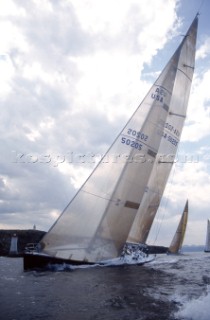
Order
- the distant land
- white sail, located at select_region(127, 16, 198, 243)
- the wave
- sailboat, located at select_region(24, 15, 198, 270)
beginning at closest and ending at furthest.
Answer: the wave, sailboat, located at select_region(24, 15, 198, 270), white sail, located at select_region(127, 16, 198, 243), the distant land

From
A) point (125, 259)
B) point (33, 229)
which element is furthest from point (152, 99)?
point (33, 229)

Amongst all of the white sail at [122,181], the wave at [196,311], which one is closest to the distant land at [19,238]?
the white sail at [122,181]

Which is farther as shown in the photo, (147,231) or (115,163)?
(147,231)

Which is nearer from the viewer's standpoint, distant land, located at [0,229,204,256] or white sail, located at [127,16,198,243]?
white sail, located at [127,16,198,243]

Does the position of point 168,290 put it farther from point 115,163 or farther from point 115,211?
point 115,163

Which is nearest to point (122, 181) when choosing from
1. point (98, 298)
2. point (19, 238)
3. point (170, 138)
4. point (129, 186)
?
point (129, 186)

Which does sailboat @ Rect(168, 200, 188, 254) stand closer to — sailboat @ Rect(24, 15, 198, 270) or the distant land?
the distant land

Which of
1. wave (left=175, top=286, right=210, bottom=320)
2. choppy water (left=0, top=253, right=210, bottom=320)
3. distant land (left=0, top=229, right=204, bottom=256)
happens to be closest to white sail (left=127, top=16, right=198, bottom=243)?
choppy water (left=0, top=253, right=210, bottom=320)

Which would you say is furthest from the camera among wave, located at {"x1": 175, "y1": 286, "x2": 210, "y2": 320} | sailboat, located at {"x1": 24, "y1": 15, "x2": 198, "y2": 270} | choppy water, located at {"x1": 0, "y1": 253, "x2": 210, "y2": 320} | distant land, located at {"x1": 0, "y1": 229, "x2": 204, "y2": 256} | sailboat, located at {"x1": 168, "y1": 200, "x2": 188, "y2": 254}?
sailboat, located at {"x1": 168, "y1": 200, "x2": 188, "y2": 254}

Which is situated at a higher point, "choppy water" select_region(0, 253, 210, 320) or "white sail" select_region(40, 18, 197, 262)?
"white sail" select_region(40, 18, 197, 262)

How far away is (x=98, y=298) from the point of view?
453 inches

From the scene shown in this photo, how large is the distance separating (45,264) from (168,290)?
24.0 feet

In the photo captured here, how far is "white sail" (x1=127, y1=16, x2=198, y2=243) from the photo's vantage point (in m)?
24.0

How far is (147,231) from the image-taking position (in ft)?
80.2
